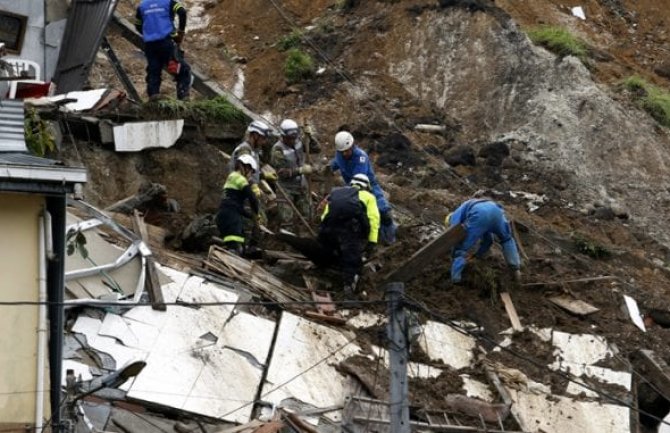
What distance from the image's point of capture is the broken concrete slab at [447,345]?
704 inches

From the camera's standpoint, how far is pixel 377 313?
707 inches

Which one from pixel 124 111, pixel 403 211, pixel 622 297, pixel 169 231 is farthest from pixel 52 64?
pixel 622 297

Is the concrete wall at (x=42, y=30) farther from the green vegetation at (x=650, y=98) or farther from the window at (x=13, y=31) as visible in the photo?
the green vegetation at (x=650, y=98)

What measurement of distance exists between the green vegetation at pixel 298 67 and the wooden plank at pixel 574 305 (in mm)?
11130

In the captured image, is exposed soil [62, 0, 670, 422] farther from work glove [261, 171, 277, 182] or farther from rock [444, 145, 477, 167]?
work glove [261, 171, 277, 182]

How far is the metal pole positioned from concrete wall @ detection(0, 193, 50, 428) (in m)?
3.18

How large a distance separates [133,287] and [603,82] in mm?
15008

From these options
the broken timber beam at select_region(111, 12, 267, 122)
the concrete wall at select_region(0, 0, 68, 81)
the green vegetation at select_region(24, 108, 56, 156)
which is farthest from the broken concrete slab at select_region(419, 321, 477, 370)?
the concrete wall at select_region(0, 0, 68, 81)

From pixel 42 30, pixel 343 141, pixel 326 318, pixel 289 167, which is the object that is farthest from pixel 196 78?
pixel 326 318

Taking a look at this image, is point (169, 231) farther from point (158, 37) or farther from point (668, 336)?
point (668, 336)

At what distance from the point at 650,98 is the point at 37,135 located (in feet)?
48.5

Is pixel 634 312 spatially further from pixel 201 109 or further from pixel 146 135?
pixel 146 135

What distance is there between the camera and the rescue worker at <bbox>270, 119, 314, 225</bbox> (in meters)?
19.5

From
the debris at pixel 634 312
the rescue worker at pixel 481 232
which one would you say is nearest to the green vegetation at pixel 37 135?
the rescue worker at pixel 481 232
